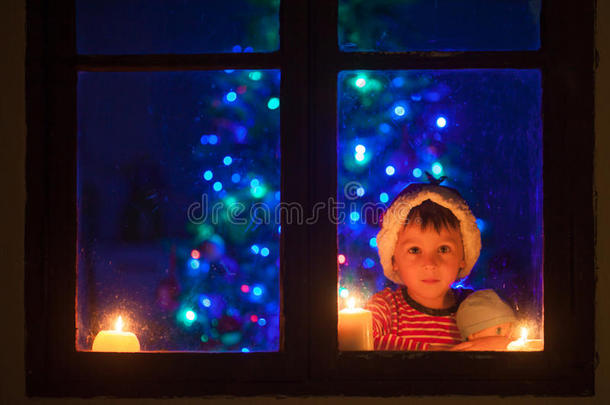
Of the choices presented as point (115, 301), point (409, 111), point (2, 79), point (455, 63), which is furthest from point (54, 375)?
point (409, 111)

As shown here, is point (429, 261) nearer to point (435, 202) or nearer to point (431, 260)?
point (431, 260)

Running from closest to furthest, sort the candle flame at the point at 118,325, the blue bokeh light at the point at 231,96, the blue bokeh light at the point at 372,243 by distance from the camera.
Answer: the candle flame at the point at 118,325 → the blue bokeh light at the point at 372,243 → the blue bokeh light at the point at 231,96

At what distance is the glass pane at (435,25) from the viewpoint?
2129mm

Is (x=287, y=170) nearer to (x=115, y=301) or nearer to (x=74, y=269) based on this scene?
(x=74, y=269)

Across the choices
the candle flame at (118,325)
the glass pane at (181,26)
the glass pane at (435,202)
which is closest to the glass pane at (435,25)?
the glass pane at (435,202)

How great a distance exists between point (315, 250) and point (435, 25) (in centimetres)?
134

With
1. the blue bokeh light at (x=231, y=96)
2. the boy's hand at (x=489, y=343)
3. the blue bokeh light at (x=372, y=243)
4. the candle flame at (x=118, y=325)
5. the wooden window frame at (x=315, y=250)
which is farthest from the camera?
the blue bokeh light at (x=231, y=96)

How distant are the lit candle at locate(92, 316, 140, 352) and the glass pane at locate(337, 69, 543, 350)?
0.77 meters

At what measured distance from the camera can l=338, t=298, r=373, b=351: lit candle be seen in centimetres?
155

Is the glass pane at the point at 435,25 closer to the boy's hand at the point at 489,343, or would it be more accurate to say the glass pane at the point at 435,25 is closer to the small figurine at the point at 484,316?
the small figurine at the point at 484,316

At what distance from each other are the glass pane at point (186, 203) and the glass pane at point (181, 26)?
0.48ft

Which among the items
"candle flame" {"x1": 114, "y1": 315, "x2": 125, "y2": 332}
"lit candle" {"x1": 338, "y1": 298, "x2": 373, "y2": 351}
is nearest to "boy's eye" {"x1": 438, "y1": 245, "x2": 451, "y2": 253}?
"lit candle" {"x1": 338, "y1": 298, "x2": 373, "y2": 351}

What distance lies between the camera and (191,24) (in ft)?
7.63

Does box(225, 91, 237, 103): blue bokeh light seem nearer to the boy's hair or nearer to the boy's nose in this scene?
the boy's hair
